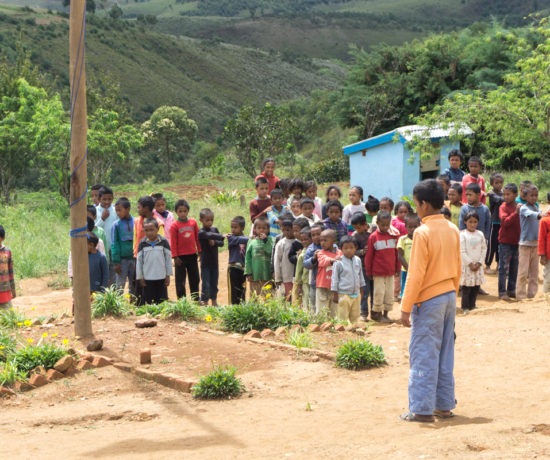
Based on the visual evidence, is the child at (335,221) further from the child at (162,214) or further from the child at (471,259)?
the child at (162,214)

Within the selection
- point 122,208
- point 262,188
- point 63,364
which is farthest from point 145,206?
point 63,364

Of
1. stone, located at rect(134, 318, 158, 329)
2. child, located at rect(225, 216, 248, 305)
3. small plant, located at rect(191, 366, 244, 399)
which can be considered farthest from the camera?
child, located at rect(225, 216, 248, 305)

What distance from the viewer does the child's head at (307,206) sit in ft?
29.0

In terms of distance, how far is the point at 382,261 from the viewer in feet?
27.3

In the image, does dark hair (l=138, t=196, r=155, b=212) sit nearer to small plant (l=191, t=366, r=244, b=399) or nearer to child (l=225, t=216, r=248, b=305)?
child (l=225, t=216, r=248, b=305)

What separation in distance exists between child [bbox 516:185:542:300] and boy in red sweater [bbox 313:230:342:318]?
2938mm

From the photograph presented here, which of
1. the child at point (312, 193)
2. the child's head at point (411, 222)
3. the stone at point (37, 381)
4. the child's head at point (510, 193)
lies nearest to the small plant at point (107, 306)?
the stone at point (37, 381)

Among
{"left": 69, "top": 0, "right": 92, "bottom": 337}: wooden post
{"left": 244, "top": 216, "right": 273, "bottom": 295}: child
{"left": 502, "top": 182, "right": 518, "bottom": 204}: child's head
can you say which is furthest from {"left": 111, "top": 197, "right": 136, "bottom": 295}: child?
{"left": 502, "top": 182, "right": 518, "bottom": 204}: child's head

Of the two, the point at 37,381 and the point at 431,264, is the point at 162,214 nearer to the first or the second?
the point at 37,381

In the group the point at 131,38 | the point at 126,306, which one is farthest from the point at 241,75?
the point at 126,306

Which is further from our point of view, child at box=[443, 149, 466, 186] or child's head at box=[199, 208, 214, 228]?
child at box=[443, 149, 466, 186]

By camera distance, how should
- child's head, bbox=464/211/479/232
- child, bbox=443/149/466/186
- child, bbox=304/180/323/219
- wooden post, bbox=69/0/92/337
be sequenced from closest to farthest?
wooden post, bbox=69/0/92/337 < child's head, bbox=464/211/479/232 < child, bbox=304/180/323/219 < child, bbox=443/149/466/186

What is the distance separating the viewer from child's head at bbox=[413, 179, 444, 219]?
4.52 m

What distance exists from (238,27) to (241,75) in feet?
112
